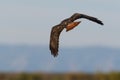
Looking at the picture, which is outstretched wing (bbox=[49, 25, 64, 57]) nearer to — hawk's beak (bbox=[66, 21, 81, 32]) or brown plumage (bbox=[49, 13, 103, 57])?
brown plumage (bbox=[49, 13, 103, 57])

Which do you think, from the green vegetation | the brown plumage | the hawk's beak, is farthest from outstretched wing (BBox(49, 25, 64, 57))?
the green vegetation

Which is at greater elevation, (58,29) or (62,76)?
(62,76)

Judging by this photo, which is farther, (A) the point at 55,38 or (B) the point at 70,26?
(A) the point at 55,38

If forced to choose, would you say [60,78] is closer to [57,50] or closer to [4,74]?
[4,74]

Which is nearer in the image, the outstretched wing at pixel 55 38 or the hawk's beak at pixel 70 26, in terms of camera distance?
the hawk's beak at pixel 70 26

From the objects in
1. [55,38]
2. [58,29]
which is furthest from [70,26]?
[55,38]

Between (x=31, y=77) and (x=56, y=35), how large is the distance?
19.0m

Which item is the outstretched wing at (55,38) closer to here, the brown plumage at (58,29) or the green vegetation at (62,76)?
the brown plumage at (58,29)

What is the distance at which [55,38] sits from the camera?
37.7 ft

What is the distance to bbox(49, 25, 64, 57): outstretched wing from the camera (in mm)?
11312

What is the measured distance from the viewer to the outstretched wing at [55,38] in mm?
11312

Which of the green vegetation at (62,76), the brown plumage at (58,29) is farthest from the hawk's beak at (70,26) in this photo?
the green vegetation at (62,76)

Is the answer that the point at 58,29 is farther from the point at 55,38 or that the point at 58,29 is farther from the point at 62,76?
the point at 62,76

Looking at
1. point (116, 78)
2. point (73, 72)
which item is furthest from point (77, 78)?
point (116, 78)
